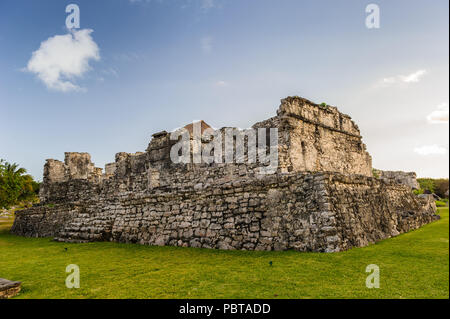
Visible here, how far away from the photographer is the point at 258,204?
8.02 metres

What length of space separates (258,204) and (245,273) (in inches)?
111

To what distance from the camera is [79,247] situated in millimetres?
9773

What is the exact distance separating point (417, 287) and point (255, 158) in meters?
9.72

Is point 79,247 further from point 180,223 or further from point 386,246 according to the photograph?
point 386,246

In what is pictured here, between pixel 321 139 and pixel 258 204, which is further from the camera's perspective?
pixel 321 139

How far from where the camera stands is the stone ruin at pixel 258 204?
7.26m

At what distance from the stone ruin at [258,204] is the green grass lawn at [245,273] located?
0.58 m

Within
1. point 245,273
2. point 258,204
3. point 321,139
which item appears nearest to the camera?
point 245,273

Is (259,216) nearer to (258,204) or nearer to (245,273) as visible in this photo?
(258,204)

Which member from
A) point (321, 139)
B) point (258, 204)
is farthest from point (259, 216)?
point (321, 139)

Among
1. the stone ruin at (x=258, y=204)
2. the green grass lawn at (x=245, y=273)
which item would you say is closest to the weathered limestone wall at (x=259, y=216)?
the stone ruin at (x=258, y=204)

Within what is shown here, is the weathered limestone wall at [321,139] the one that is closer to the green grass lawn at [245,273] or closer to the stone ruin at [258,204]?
the stone ruin at [258,204]

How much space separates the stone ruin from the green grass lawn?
0.58m

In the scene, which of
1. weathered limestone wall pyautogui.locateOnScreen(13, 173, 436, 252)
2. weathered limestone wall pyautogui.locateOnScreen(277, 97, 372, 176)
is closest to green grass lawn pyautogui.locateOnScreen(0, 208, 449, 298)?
weathered limestone wall pyautogui.locateOnScreen(13, 173, 436, 252)
